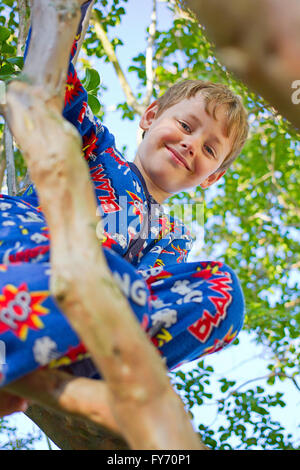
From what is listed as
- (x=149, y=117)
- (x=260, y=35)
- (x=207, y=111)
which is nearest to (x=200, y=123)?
(x=207, y=111)

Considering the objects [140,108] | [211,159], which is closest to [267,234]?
[140,108]

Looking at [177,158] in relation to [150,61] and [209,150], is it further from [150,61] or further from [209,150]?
[150,61]

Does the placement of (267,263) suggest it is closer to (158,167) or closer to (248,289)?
(248,289)

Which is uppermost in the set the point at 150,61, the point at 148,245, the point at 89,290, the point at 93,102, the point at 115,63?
the point at 115,63

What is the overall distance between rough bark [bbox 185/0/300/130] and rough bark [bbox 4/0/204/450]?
1.18 ft

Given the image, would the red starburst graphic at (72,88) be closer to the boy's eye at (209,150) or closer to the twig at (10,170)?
the boy's eye at (209,150)

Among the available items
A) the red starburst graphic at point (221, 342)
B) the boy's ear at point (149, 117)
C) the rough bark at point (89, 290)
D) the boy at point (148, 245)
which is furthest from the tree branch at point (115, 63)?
the rough bark at point (89, 290)

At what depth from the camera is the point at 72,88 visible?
5.87 ft

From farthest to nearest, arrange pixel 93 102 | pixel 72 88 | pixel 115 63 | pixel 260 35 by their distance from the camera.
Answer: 1. pixel 115 63
2. pixel 93 102
3. pixel 72 88
4. pixel 260 35

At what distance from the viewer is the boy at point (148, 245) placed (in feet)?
3.75

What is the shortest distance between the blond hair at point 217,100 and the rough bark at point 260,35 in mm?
1898

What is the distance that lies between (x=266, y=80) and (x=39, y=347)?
2.64ft

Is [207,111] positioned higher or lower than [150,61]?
lower

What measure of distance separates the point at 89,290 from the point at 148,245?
60.6 inches
